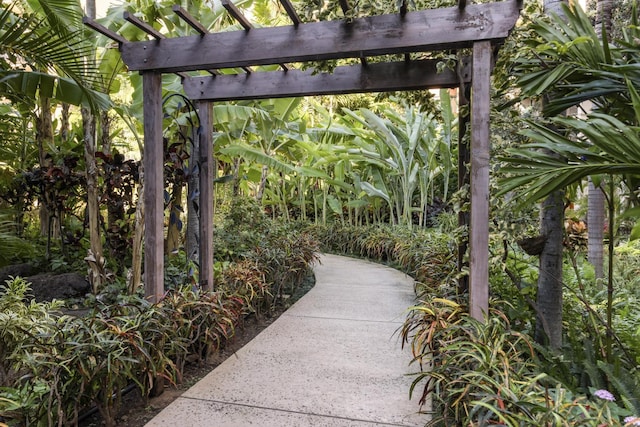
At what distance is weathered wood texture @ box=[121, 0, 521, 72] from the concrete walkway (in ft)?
7.48

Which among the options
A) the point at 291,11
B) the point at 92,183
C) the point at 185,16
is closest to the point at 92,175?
the point at 92,183

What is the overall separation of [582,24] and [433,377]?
2.33 meters

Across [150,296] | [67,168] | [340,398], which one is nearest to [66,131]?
[67,168]

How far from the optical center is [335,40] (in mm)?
2930

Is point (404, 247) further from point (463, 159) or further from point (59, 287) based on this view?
point (59, 287)

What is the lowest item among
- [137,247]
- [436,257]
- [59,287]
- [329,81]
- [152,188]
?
[59,287]

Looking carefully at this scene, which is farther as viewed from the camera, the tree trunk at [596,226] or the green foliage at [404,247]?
the tree trunk at [596,226]

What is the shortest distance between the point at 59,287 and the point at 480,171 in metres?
4.95

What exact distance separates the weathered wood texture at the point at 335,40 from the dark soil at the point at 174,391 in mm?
2377

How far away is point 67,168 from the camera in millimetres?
5703

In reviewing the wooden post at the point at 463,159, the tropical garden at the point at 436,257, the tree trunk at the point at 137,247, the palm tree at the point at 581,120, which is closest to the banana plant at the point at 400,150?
the tropical garden at the point at 436,257

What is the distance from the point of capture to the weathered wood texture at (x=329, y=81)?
3.86 meters

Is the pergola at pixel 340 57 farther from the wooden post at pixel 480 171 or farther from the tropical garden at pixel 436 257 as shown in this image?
the tropical garden at pixel 436 257

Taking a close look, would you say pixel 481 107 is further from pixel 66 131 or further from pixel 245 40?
pixel 66 131
